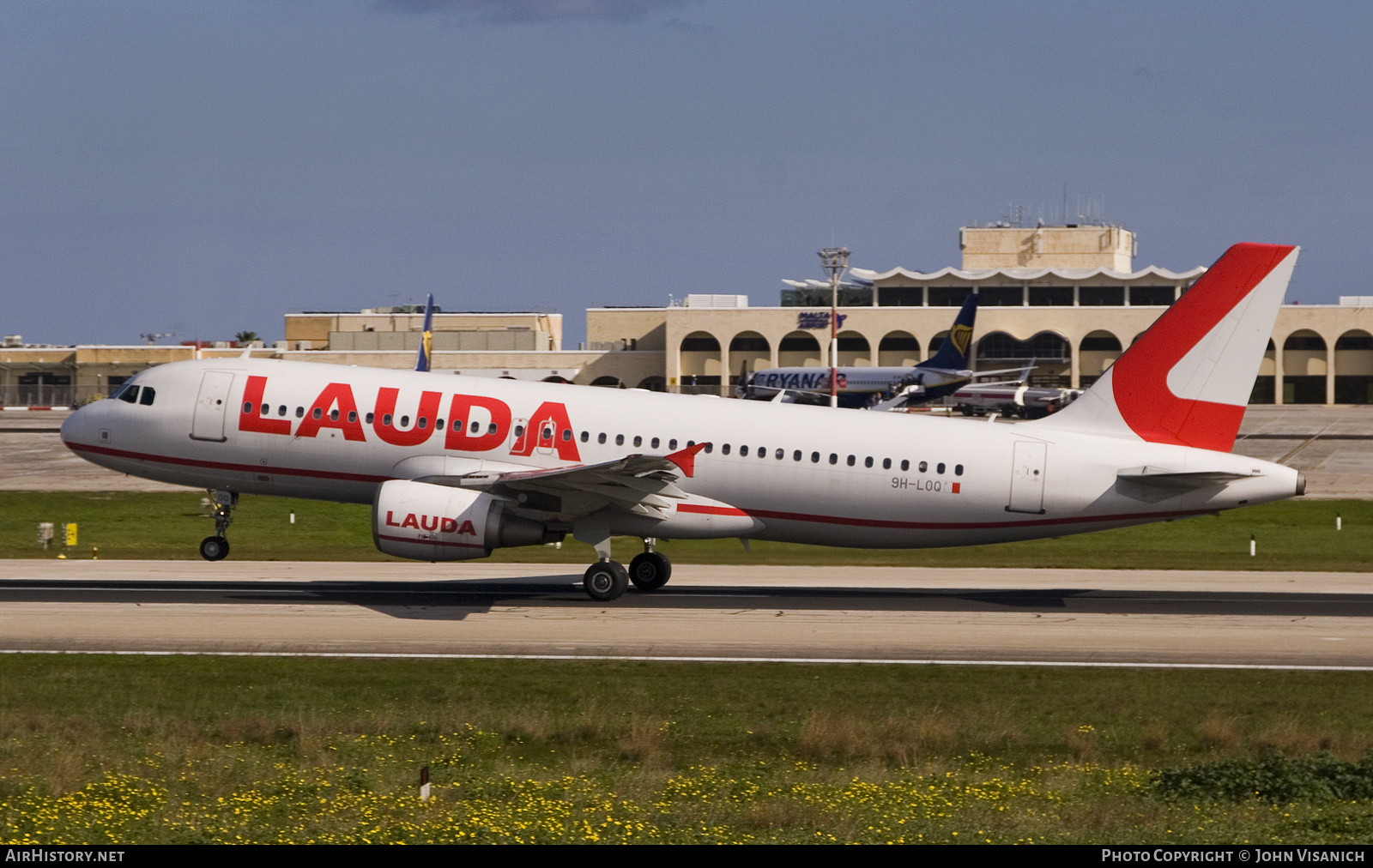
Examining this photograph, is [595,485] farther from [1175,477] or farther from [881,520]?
[1175,477]

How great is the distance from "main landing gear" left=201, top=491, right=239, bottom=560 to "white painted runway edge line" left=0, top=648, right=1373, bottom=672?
9378 mm

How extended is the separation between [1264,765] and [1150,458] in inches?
613

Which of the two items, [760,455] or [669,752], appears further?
[760,455]

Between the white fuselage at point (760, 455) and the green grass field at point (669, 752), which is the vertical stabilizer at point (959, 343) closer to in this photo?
the white fuselage at point (760, 455)

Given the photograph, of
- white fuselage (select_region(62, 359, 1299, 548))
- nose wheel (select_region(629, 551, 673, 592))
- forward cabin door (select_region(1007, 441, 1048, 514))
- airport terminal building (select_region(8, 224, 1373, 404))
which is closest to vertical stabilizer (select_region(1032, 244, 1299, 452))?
white fuselage (select_region(62, 359, 1299, 548))

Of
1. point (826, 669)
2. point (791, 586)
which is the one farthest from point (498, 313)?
point (826, 669)

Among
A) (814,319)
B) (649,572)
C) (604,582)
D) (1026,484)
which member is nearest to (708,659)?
(604,582)

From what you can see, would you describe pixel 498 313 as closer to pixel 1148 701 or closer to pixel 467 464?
pixel 467 464

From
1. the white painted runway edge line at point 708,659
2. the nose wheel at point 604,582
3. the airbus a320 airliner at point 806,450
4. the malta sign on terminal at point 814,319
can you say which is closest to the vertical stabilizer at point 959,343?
the malta sign on terminal at point 814,319

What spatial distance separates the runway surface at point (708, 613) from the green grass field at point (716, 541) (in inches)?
144

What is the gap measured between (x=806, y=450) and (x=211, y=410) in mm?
14453

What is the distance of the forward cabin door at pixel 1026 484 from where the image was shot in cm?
3359

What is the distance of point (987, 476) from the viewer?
110 feet

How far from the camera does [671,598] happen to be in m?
34.6
